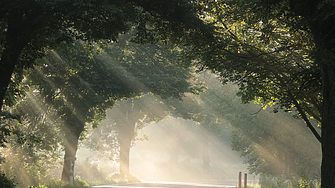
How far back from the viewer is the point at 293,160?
26547 millimetres

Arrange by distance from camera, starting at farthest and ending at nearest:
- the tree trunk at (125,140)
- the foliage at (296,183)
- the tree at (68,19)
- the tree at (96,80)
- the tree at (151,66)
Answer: the tree trunk at (125,140) < the tree at (151,66) < the tree at (96,80) < the foliage at (296,183) < the tree at (68,19)

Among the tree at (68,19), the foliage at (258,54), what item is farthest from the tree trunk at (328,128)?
the tree at (68,19)

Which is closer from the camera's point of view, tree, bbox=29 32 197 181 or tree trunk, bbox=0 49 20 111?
tree trunk, bbox=0 49 20 111

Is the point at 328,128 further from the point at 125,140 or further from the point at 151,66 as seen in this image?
the point at 125,140

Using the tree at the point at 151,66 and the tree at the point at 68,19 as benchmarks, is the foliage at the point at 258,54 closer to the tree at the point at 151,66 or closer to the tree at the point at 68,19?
the tree at the point at 68,19

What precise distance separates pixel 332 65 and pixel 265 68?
235cm

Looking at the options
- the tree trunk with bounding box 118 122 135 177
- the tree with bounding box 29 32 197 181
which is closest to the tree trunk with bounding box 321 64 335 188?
the tree with bounding box 29 32 197 181

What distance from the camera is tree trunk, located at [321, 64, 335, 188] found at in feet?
25.2

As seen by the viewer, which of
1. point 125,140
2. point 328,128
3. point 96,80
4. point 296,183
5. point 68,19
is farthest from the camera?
point 125,140

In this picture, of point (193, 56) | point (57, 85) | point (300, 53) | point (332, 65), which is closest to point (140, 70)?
point (57, 85)

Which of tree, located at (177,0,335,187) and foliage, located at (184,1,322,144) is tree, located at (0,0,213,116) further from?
tree, located at (177,0,335,187)

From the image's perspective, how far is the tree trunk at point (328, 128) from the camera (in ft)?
25.2

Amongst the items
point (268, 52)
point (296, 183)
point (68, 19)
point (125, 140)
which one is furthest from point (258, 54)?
point (125, 140)

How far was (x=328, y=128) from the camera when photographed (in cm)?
782
